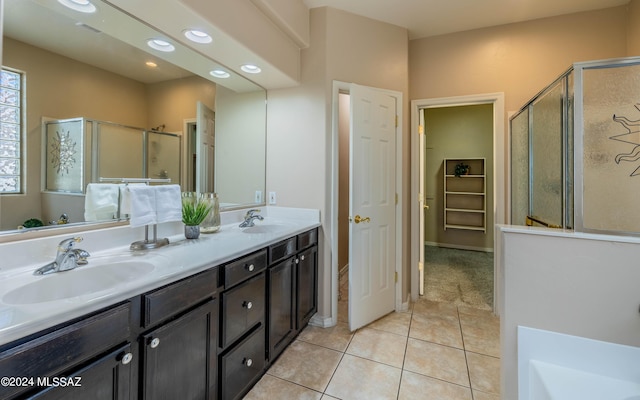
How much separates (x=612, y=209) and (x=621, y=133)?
39 centimetres

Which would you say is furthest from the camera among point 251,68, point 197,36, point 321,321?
point 321,321

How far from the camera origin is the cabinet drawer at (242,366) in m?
1.36

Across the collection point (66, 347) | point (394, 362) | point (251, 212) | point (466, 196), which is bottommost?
point (394, 362)

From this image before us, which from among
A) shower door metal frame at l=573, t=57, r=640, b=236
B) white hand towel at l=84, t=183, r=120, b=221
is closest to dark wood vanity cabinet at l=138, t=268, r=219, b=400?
white hand towel at l=84, t=183, r=120, b=221

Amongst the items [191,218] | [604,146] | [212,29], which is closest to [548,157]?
[604,146]

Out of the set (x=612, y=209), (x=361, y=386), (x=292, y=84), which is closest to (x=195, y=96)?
(x=292, y=84)

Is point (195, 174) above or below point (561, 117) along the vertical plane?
below

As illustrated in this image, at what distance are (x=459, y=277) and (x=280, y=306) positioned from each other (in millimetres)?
2807

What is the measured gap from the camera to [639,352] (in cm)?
124

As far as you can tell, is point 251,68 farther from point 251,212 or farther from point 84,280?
point 84,280

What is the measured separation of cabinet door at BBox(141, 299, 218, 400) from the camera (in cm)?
101

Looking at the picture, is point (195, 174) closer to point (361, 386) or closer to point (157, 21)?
point (157, 21)

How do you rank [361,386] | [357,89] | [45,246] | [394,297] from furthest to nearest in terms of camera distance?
1. [394,297]
2. [357,89]
3. [361,386]
4. [45,246]

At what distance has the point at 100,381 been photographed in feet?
2.78
